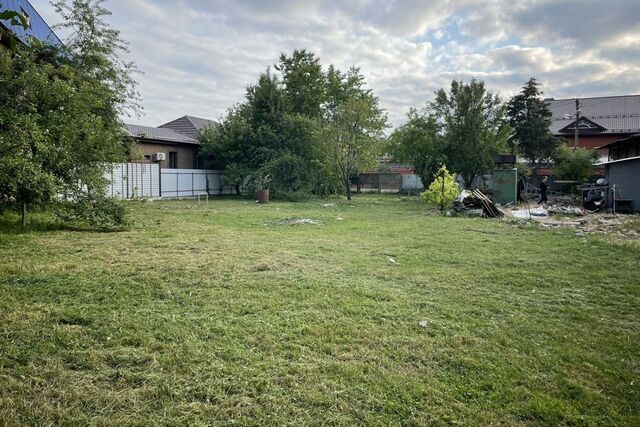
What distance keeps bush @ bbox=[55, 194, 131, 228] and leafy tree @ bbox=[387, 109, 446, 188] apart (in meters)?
16.5

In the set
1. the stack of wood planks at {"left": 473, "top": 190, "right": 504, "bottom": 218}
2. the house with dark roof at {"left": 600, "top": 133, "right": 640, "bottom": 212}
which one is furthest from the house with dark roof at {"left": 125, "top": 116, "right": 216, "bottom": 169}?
the house with dark roof at {"left": 600, "top": 133, "right": 640, "bottom": 212}

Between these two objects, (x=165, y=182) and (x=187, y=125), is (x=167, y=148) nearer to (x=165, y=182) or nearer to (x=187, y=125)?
(x=165, y=182)

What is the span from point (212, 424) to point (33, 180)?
604 centimetres

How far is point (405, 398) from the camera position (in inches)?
88.7

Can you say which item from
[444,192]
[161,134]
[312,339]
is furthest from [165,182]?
[312,339]

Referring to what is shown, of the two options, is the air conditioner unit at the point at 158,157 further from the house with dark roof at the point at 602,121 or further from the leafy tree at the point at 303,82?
the house with dark roof at the point at 602,121

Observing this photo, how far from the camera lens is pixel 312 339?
299 centimetres

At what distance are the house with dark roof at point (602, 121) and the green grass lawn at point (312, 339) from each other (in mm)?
37674

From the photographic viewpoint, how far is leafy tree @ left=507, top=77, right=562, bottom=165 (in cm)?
2828

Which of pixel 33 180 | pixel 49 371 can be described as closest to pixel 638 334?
pixel 49 371

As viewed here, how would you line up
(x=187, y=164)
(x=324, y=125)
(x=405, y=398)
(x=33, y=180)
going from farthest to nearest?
1. (x=187, y=164)
2. (x=324, y=125)
3. (x=33, y=180)
4. (x=405, y=398)

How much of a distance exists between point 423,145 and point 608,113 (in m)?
28.2

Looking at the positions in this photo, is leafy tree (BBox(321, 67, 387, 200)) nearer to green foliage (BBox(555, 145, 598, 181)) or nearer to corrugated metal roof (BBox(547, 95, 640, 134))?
green foliage (BBox(555, 145, 598, 181))

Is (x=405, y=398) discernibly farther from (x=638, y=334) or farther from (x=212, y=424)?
(x=638, y=334)
